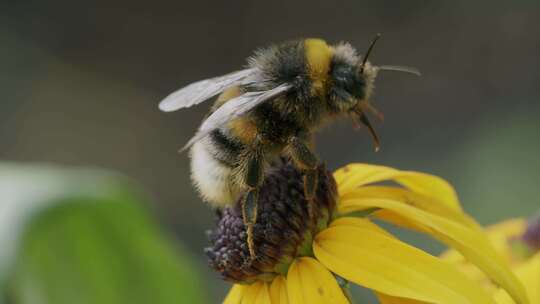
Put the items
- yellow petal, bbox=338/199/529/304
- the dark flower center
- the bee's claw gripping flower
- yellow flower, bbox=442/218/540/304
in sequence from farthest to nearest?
the dark flower center, yellow flower, bbox=442/218/540/304, the bee's claw gripping flower, yellow petal, bbox=338/199/529/304

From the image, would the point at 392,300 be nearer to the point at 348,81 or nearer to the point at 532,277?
the point at 348,81

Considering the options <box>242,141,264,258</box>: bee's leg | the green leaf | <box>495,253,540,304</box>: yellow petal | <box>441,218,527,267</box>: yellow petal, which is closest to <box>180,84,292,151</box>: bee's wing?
<box>242,141,264,258</box>: bee's leg

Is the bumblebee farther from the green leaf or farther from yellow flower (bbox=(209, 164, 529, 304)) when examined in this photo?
the green leaf

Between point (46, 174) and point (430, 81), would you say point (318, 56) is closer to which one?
point (46, 174)

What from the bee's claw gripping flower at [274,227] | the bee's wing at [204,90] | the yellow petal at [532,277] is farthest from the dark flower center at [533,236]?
the bee's wing at [204,90]

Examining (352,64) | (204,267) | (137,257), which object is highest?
(352,64)

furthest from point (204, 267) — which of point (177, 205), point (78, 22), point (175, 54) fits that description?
point (78, 22)

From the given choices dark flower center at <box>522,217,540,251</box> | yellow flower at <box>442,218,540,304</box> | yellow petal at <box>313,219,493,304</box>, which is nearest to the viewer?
yellow petal at <box>313,219,493,304</box>
